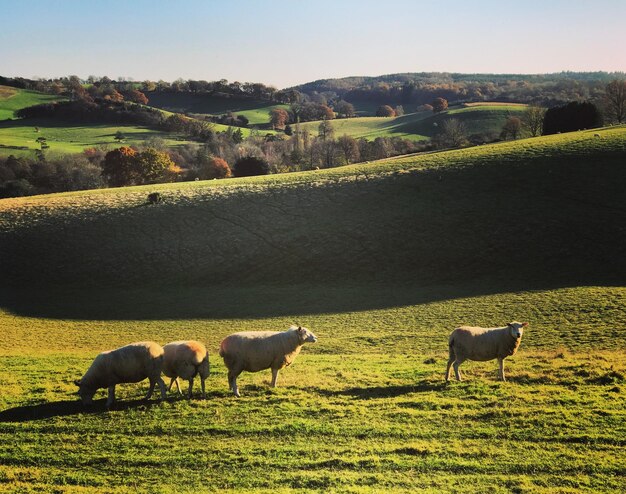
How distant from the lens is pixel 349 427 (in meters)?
13.6

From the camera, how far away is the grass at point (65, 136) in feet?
420

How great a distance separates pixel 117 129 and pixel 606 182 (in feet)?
475

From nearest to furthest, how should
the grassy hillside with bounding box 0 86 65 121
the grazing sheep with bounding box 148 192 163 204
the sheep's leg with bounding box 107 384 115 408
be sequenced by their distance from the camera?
the sheep's leg with bounding box 107 384 115 408, the grazing sheep with bounding box 148 192 163 204, the grassy hillside with bounding box 0 86 65 121

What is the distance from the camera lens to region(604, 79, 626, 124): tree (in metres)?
97.1

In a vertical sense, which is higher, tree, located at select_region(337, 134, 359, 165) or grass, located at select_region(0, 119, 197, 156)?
grass, located at select_region(0, 119, 197, 156)

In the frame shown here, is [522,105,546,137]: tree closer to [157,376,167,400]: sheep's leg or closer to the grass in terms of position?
the grass

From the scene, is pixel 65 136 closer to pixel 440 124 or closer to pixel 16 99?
pixel 16 99

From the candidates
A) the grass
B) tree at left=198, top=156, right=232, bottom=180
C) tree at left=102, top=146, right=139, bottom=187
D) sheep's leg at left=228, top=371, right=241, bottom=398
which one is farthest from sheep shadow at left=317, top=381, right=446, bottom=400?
the grass

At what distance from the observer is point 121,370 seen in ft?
53.7

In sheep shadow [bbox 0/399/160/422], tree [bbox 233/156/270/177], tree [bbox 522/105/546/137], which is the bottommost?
sheep shadow [bbox 0/399/160/422]

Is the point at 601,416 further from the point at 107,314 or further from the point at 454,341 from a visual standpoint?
the point at 107,314

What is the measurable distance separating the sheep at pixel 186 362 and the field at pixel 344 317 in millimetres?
892

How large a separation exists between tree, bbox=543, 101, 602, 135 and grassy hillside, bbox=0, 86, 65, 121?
15505 centimetres

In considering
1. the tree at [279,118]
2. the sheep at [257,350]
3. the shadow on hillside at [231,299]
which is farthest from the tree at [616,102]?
the tree at [279,118]
